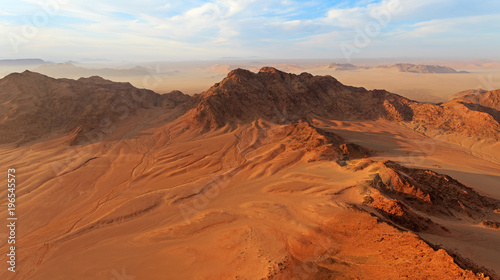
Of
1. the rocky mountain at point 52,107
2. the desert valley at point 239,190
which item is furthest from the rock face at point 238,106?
the desert valley at point 239,190

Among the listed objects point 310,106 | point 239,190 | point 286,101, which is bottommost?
point 239,190

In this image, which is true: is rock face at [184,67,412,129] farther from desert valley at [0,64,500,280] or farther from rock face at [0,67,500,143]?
desert valley at [0,64,500,280]

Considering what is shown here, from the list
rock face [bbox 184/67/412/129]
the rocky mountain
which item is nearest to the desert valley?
the rocky mountain

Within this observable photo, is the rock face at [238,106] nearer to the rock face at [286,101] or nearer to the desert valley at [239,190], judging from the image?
the rock face at [286,101]

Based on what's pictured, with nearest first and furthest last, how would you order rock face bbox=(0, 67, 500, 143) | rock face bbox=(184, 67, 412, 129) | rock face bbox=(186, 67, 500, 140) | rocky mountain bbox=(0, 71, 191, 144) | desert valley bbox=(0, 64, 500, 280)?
desert valley bbox=(0, 64, 500, 280) < rocky mountain bbox=(0, 71, 191, 144) < rock face bbox=(0, 67, 500, 143) < rock face bbox=(186, 67, 500, 140) < rock face bbox=(184, 67, 412, 129)

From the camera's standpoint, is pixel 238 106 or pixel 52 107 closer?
pixel 52 107

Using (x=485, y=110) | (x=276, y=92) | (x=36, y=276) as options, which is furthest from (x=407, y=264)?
(x=485, y=110)

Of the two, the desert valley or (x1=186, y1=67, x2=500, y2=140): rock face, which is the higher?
(x1=186, y1=67, x2=500, y2=140): rock face

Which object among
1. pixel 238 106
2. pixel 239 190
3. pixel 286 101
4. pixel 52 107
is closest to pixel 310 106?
pixel 286 101

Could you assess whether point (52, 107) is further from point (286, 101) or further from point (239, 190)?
point (286, 101)

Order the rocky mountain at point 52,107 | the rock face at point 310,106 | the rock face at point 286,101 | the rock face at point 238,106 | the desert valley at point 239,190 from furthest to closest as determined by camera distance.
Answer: the rock face at point 286,101 < the rock face at point 310,106 < the rock face at point 238,106 < the rocky mountain at point 52,107 < the desert valley at point 239,190
